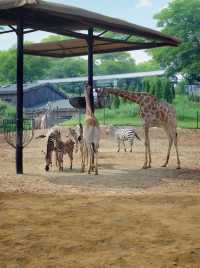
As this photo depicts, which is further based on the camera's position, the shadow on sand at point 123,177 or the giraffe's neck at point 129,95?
the giraffe's neck at point 129,95

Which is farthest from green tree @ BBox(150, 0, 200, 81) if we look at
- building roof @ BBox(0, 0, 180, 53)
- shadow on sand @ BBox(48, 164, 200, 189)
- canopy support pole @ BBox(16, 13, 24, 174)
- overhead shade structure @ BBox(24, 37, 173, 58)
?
canopy support pole @ BBox(16, 13, 24, 174)

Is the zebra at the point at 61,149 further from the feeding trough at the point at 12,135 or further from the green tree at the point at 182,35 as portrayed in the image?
the green tree at the point at 182,35

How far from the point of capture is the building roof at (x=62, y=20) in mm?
10852

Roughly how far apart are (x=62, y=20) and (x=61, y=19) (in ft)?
0.57

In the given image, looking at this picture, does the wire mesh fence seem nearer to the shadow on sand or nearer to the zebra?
the zebra

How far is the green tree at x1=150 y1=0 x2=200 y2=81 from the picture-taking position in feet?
145

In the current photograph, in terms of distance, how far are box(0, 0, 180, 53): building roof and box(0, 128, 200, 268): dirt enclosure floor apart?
395 cm

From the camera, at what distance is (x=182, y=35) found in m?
45.7

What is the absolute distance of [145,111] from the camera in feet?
44.8

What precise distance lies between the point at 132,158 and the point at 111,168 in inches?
104

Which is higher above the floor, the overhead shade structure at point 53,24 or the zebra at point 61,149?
the overhead shade structure at point 53,24

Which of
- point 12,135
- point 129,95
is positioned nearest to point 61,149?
point 129,95

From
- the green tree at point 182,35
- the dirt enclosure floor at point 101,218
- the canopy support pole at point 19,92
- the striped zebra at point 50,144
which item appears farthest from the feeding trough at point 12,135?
the green tree at point 182,35

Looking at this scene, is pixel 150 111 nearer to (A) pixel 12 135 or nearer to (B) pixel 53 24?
(B) pixel 53 24
